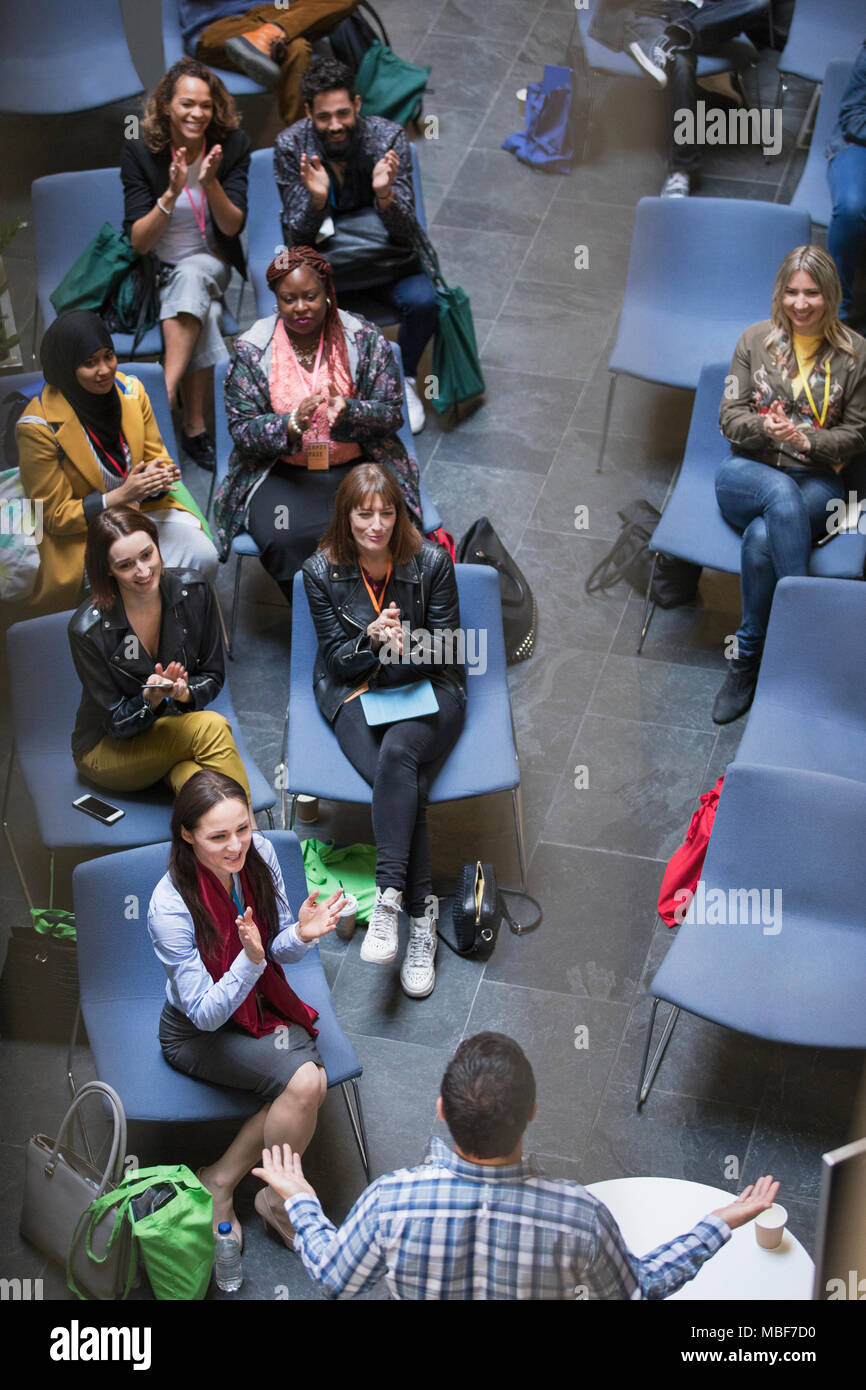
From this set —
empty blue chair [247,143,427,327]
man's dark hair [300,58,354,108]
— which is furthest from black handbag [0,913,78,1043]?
man's dark hair [300,58,354,108]

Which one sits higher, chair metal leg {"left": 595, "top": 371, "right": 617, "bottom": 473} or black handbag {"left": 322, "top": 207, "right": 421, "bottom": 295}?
black handbag {"left": 322, "top": 207, "right": 421, "bottom": 295}

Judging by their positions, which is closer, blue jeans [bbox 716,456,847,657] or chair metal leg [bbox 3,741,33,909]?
chair metal leg [bbox 3,741,33,909]

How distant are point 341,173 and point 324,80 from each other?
0.99 feet

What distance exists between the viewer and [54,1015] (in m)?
4.10

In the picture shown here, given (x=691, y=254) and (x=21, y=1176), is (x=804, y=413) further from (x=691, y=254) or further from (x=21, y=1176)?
(x=21, y=1176)

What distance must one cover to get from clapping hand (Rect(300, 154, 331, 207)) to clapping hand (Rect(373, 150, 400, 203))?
0.56 feet

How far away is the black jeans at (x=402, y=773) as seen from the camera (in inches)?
162

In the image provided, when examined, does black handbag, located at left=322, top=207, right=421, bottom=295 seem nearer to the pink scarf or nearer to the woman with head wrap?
the woman with head wrap

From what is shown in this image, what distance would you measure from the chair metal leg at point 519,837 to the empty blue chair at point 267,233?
202 cm

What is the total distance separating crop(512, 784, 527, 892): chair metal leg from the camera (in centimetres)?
430

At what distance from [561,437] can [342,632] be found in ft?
5.95

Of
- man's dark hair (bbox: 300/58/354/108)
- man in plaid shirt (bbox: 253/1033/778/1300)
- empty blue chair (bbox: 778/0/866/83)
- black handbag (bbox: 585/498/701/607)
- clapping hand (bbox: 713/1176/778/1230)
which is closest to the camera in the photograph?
man in plaid shirt (bbox: 253/1033/778/1300)

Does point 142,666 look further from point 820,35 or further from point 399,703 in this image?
point 820,35

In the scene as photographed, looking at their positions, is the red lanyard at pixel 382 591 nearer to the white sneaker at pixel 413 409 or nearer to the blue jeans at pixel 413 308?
the white sneaker at pixel 413 409
